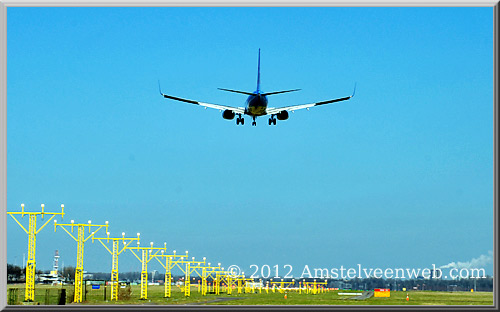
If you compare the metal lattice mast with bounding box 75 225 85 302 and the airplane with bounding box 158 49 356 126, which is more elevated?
the airplane with bounding box 158 49 356 126

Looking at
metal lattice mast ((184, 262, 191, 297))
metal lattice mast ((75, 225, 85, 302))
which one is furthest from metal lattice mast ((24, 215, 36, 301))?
metal lattice mast ((184, 262, 191, 297))

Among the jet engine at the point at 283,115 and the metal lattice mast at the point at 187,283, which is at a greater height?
the jet engine at the point at 283,115

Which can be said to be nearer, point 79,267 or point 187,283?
point 79,267

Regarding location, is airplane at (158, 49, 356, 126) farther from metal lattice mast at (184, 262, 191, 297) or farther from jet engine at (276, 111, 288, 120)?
metal lattice mast at (184, 262, 191, 297)

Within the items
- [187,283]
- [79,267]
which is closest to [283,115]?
[79,267]

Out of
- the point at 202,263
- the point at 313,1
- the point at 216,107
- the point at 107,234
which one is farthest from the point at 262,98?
the point at 202,263

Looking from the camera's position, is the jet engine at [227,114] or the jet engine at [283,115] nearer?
the jet engine at [227,114]

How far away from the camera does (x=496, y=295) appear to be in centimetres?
3666

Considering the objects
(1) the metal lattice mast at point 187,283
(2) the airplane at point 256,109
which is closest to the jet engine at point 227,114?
(2) the airplane at point 256,109

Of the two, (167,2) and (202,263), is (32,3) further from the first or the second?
(202,263)

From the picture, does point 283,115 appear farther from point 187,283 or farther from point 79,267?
point 187,283

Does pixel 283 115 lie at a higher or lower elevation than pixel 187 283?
higher

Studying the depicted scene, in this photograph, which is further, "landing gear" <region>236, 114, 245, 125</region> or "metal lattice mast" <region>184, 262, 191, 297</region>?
"metal lattice mast" <region>184, 262, 191, 297</region>

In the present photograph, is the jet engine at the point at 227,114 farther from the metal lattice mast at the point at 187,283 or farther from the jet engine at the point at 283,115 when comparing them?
the metal lattice mast at the point at 187,283
